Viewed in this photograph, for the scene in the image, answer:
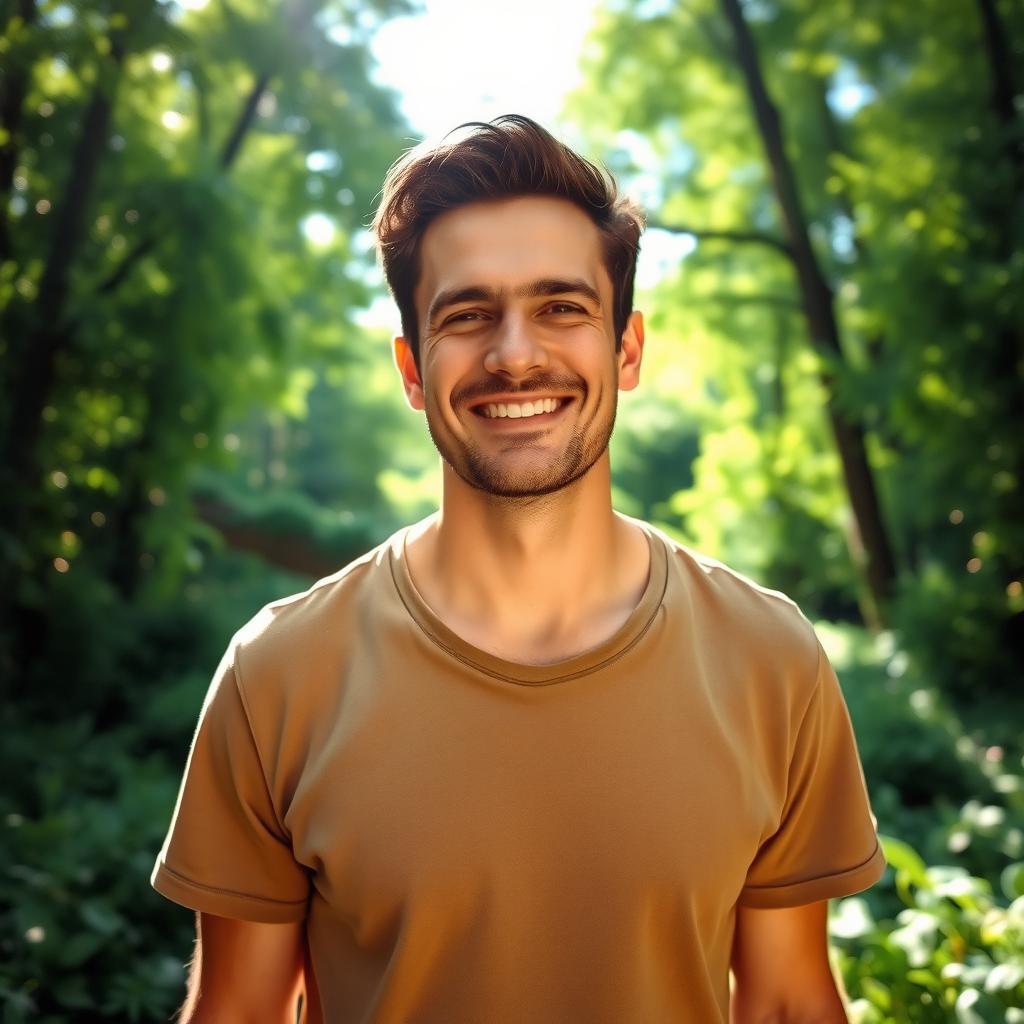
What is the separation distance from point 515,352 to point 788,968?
1079 mm

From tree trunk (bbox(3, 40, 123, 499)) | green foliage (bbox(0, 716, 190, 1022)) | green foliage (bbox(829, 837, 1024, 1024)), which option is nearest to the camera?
green foliage (bbox(829, 837, 1024, 1024))

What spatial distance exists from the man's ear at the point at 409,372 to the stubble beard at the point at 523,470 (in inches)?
7.4

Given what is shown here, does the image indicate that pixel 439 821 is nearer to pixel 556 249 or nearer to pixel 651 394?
pixel 556 249

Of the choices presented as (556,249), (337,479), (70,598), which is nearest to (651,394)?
(337,479)

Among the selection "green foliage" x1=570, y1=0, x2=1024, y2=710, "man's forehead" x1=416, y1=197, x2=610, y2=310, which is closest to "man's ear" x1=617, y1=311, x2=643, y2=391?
"man's forehead" x1=416, y1=197, x2=610, y2=310

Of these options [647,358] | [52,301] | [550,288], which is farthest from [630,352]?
[647,358]

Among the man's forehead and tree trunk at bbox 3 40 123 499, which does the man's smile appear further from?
tree trunk at bbox 3 40 123 499

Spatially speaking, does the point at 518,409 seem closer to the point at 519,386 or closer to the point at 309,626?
the point at 519,386

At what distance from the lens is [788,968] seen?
1.74 m

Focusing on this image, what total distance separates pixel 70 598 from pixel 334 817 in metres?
7.63

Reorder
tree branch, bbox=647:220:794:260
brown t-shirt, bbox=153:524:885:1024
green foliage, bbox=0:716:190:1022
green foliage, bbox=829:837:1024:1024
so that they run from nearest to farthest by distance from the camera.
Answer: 1. brown t-shirt, bbox=153:524:885:1024
2. green foliage, bbox=829:837:1024:1024
3. green foliage, bbox=0:716:190:1022
4. tree branch, bbox=647:220:794:260

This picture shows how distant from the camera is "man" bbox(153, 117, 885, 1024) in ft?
5.12

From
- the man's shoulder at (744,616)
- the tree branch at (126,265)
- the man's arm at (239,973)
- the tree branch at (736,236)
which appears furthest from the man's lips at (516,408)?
the tree branch at (736,236)

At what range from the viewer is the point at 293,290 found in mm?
11094
